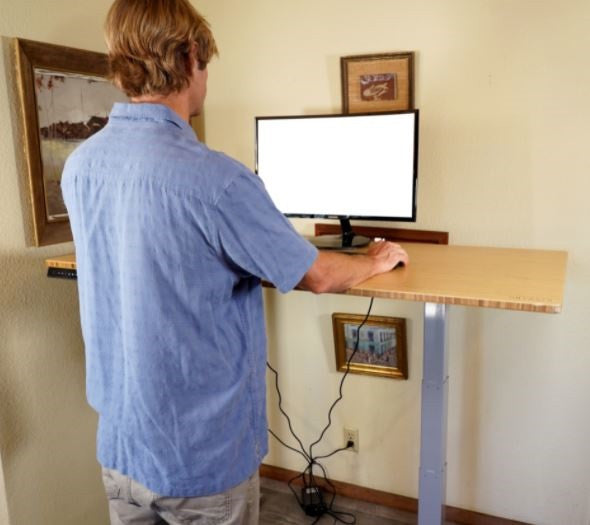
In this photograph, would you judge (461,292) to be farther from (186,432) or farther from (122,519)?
(122,519)

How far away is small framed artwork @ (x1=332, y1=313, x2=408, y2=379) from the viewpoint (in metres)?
1.91

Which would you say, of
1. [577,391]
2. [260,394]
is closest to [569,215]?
[577,391]

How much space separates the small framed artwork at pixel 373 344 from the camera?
6.28ft

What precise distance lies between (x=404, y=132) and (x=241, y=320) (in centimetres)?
81

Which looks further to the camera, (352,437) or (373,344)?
(352,437)

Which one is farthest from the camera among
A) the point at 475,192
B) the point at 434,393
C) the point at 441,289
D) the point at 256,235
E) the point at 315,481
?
the point at 315,481

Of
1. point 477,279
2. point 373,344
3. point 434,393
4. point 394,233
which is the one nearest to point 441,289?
point 477,279

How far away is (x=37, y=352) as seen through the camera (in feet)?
5.35

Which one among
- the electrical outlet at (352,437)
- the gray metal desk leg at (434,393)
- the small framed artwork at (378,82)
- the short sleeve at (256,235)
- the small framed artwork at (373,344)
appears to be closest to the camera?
the short sleeve at (256,235)

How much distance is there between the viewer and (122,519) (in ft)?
3.61

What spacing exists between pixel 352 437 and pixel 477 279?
106 centimetres

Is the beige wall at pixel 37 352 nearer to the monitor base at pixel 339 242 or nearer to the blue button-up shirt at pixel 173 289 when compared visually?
the blue button-up shirt at pixel 173 289

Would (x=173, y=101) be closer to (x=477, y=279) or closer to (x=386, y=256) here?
(x=386, y=256)

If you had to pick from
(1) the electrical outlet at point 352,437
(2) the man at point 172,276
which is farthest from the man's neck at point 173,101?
(1) the electrical outlet at point 352,437
